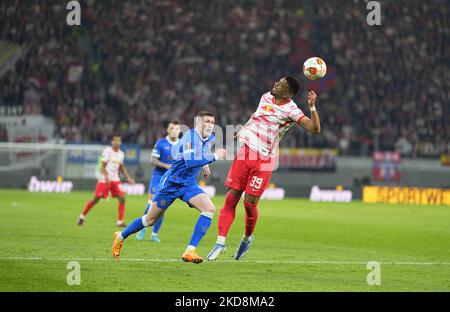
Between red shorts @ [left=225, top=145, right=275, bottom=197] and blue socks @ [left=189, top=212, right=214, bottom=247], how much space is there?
0.65m

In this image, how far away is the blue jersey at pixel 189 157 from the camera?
42.8 ft

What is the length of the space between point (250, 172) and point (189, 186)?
3.11 feet

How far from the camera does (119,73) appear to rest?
43500 millimetres

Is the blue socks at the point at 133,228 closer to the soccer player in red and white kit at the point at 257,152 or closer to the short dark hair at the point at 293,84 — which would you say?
the soccer player in red and white kit at the point at 257,152

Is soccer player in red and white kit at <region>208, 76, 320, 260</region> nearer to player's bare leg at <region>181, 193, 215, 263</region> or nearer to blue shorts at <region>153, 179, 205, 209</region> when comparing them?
player's bare leg at <region>181, 193, 215, 263</region>

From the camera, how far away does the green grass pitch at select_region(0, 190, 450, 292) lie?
1112cm

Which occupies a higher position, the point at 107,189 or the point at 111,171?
the point at 111,171

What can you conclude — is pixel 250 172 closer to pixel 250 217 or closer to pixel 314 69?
pixel 250 217

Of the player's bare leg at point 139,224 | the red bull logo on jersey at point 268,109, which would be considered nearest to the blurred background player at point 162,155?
the player's bare leg at point 139,224

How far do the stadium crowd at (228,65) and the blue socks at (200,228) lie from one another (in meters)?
27.3

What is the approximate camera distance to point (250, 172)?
45.0ft

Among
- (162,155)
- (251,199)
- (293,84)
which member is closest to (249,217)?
(251,199)

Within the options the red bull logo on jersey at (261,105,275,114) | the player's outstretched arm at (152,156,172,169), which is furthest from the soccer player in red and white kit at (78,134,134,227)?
A: the red bull logo on jersey at (261,105,275,114)
